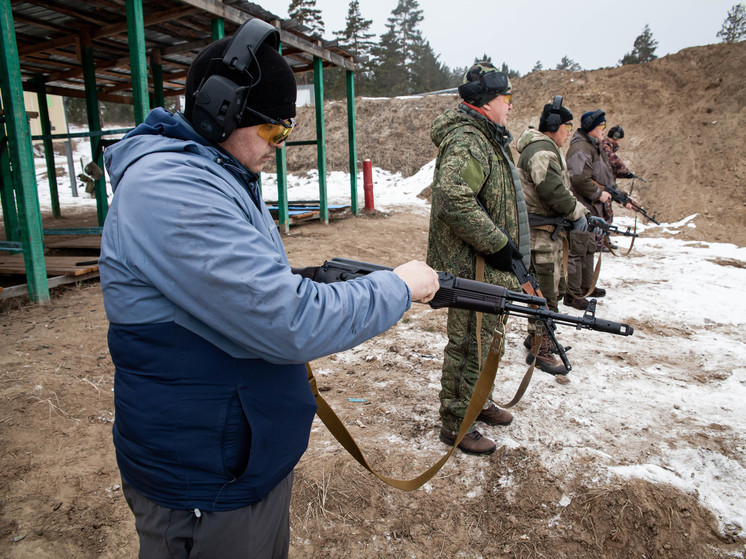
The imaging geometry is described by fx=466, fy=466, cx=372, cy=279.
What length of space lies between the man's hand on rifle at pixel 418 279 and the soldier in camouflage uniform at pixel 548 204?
3144mm

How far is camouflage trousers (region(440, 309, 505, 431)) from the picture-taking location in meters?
3.00

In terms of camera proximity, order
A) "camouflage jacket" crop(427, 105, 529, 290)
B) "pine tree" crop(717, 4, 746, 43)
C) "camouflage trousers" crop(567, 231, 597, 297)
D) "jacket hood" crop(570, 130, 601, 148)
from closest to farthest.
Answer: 1. "camouflage jacket" crop(427, 105, 529, 290)
2. "camouflage trousers" crop(567, 231, 597, 297)
3. "jacket hood" crop(570, 130, 601, 148)
4. "pine tree" crop(717, 4, 746, 43)

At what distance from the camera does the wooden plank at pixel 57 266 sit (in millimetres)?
5672

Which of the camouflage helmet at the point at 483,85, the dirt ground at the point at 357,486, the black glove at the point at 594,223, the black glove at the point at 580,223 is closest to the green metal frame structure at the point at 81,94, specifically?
the dirt ground at the point at 357,486

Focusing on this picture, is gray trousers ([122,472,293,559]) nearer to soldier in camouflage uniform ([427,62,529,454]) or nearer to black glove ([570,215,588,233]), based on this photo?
soldier in camouflage uniform ([427,62,529,454])

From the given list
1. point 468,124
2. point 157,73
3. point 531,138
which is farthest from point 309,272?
point 157,73

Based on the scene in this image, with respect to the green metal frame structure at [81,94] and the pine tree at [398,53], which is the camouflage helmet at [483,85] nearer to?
the green metal frame structure at [81,94]

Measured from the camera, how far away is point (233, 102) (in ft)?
3.94

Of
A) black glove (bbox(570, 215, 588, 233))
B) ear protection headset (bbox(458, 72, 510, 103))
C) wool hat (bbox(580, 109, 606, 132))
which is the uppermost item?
wool hat (bbox(580, 109, 606, 132))

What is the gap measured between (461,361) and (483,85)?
5.76ft

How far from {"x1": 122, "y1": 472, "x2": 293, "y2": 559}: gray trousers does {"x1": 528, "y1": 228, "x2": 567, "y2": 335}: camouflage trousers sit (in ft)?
11.7

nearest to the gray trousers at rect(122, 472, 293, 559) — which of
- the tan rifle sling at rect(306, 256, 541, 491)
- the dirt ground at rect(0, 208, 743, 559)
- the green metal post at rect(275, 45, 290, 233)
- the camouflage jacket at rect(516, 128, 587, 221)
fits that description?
the tan rifle sling at rect(306, 256, 541, 491)

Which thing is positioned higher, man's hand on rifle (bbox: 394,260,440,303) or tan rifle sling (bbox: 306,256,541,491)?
man's hand on rifle (bbox: 394,260,440,303)

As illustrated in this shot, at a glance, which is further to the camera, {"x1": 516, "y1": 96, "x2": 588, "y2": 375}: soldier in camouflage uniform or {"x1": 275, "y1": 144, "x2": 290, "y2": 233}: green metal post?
{"x1": 275, "y1": 144, "x2": 290, "y2": 233}: green metal post
